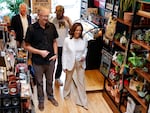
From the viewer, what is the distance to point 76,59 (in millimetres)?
3637

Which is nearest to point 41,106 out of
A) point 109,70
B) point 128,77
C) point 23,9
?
point 109,70

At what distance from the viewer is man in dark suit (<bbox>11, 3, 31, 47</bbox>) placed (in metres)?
4.45

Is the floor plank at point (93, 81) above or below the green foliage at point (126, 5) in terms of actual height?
below

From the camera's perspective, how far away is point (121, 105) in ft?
11.5

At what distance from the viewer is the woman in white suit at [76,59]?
11.6ft

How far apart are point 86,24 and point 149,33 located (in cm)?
270

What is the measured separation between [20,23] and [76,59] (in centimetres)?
155

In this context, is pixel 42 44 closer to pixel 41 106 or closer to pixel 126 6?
pixel 41 106

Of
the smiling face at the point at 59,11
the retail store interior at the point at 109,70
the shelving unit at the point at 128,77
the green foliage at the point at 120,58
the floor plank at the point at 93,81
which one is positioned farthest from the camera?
the floor plank at the point at 93,81

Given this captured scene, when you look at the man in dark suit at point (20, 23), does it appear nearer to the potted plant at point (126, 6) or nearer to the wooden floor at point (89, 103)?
the wooden floor at point (89, 103)

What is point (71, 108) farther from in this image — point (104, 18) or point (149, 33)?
point (104, 18)

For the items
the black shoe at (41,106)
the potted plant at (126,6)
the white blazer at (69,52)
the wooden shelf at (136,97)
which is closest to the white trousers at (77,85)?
the white blazer at (69,52)

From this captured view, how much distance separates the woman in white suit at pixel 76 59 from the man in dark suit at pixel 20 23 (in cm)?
132

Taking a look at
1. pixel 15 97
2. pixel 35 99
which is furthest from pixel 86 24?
pixel 15 97
